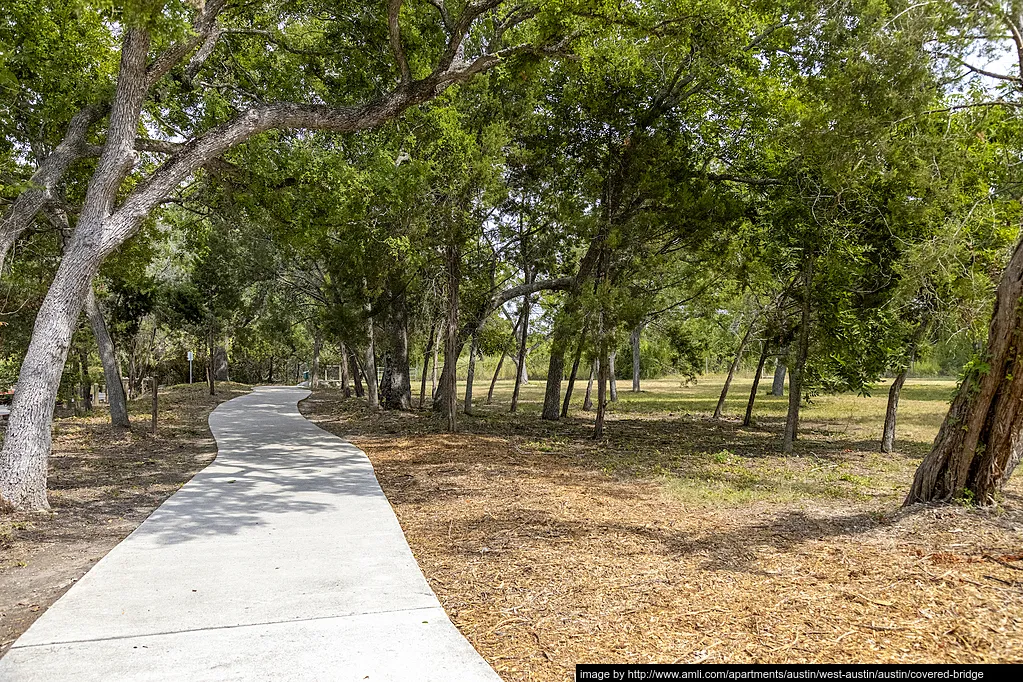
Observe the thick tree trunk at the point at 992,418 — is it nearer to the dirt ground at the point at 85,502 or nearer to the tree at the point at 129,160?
the tree at the point at 129,160

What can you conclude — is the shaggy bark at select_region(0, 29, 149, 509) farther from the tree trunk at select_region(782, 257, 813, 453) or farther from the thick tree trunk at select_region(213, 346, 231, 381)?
the thick tree trunk at select_region(213, 346, 231, 381)

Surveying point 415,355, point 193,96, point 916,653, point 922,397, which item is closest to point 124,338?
point 415,355

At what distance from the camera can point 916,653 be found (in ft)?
11.0

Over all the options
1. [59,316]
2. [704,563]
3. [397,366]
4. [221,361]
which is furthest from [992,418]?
[221,361]

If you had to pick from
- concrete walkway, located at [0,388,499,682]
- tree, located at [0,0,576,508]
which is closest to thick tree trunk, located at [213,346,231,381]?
tree, located at [0,0,576,508]

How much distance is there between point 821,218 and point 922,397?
21699 mm

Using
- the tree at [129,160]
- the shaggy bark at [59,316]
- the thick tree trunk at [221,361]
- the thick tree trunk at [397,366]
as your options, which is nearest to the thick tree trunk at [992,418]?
the tree at [129,160]

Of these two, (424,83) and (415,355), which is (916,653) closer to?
(424,83)

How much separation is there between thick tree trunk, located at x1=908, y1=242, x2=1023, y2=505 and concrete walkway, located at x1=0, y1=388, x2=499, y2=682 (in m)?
4.44

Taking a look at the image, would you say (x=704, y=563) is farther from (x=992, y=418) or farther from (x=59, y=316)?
(x=59, y=316)

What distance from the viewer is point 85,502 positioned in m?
7.64

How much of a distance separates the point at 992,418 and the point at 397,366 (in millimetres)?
16447

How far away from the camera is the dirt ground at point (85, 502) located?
4859mm

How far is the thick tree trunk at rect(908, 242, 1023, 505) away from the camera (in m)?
5.54
